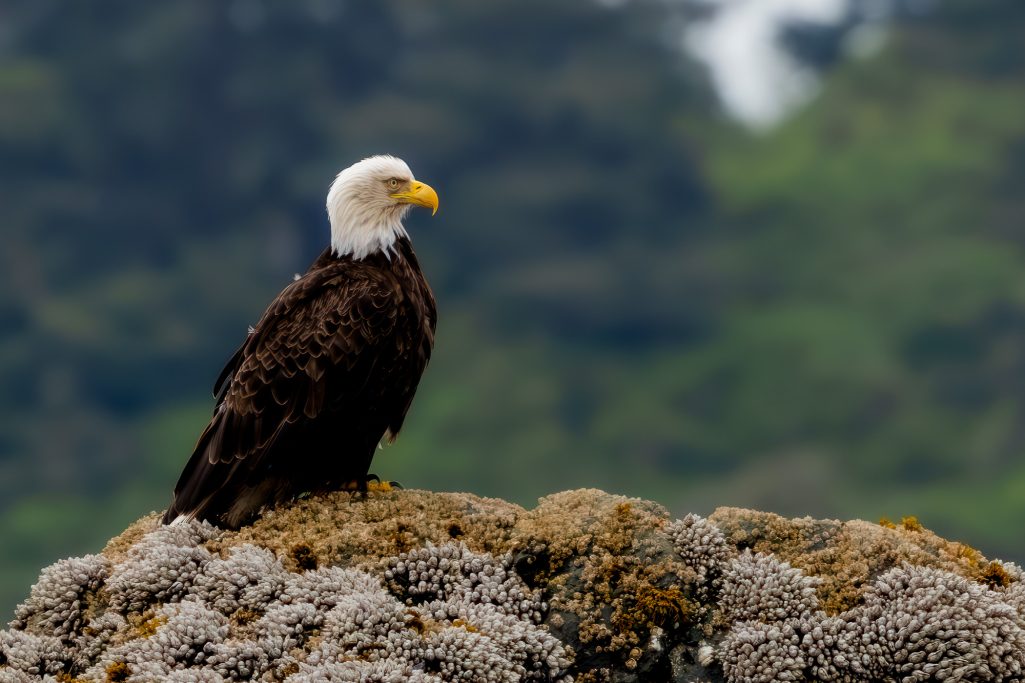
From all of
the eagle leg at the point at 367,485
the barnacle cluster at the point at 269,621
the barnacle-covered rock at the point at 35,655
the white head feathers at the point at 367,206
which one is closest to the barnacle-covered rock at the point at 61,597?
the barnacle cluster at the point at 269,621

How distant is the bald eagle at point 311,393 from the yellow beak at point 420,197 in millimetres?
733

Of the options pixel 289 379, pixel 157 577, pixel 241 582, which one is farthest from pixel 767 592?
pixel 157 577

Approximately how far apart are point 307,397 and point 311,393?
1.6 inches

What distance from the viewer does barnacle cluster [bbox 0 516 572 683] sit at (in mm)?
8609

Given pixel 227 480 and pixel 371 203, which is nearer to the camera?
pixel 227 480

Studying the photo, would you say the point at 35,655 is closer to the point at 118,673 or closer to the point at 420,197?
the point at 118,673

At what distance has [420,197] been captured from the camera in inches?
462

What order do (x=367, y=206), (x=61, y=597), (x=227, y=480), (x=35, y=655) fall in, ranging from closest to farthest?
(x=35, y=655) → (x=61, y=597) → (x=227, y=480) → (x=367, y=206)

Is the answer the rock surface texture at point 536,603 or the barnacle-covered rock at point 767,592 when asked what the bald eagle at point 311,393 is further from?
the barnacle-covered rock at point 767,592

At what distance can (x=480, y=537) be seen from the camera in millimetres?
9594

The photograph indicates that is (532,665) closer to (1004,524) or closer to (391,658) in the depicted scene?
(391,658)

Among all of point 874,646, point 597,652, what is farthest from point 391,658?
point 874,646

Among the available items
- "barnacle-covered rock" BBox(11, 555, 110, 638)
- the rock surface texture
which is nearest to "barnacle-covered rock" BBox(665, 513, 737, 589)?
the rock surface texture

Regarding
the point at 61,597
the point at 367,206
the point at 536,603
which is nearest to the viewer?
the point at 536,603
